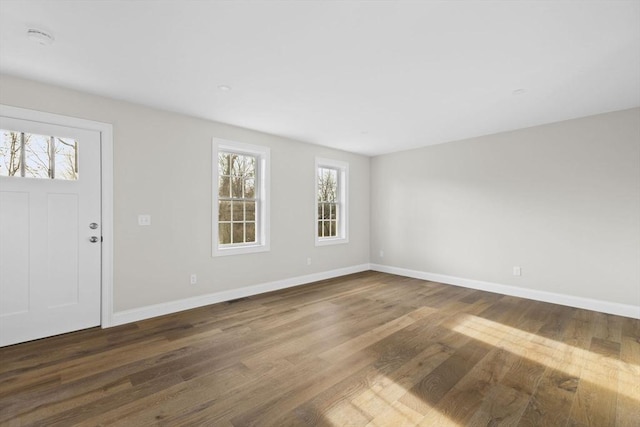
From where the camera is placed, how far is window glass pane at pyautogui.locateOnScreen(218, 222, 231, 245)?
14.1ft

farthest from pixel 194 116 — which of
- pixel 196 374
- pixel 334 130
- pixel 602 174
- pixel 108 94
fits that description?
pixel 602 174

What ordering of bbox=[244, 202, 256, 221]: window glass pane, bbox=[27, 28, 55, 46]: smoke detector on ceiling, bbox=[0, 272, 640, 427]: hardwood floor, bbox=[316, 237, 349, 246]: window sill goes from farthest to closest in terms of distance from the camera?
1. bbox=[316, 237, 349, 246]: window sill
2. bbox=[244, 202, 256, 221]: window glass pane
3. bbox=[27, 28, 55, 46]: smoke detector on ceiling
4. bbox=[0, 272, 640, 427]: hardwood floor

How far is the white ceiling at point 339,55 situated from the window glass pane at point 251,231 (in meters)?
1.67

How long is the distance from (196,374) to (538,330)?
342 centimetres

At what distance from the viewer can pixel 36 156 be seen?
9.56 ft

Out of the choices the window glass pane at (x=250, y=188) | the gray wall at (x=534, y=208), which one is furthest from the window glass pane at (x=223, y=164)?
the gray wall at (x=534, y=208)

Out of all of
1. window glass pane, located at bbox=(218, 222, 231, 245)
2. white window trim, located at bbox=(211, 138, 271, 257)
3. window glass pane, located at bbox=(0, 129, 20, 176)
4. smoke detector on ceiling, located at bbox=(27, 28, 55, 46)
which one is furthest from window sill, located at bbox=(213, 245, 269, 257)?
smoke detector on ceiling, located at bbox=(27, 28, 55, 46)

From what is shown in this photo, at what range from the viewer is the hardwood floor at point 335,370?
1824 millimetres

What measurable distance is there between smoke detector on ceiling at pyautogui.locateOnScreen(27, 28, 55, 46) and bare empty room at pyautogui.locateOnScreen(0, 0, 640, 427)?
2 cm

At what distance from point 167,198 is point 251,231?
4.48ft

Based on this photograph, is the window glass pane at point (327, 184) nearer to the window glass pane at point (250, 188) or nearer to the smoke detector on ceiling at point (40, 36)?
the window glass pane at point (250, 188)

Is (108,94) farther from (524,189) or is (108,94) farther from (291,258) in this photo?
(524,189)

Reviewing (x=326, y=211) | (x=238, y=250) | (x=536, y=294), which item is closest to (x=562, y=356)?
(x=536, y=294)

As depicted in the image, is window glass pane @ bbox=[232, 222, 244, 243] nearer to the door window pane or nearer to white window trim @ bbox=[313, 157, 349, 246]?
white window trim @ bbox=[313, 157, 349, 246]
